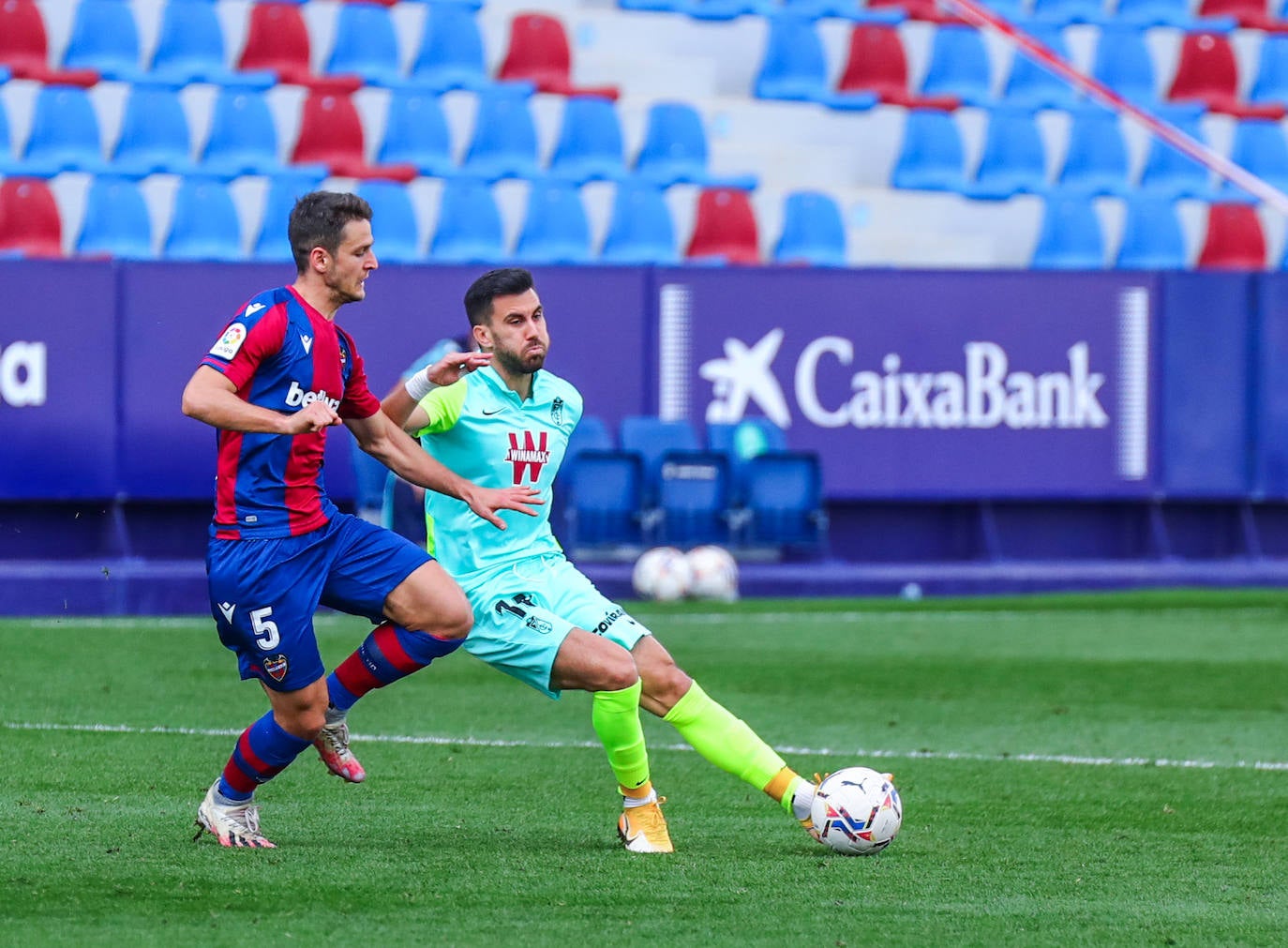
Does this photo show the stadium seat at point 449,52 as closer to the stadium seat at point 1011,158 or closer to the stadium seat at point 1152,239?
the stadium seat at point 1011,158

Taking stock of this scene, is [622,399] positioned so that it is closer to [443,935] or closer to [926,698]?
[926,698]

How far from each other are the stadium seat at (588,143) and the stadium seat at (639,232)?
62 centimetres

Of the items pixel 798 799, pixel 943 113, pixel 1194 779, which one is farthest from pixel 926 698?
pixel 943 113

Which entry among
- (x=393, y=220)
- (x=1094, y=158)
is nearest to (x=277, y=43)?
(x=393, y=220)

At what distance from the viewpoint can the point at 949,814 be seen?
6125mm

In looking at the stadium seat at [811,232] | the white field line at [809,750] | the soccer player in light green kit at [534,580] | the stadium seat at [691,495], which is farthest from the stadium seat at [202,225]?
the soccer player in light green kit at [534,580]

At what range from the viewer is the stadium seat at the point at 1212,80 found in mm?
18781

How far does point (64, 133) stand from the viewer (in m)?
14.8

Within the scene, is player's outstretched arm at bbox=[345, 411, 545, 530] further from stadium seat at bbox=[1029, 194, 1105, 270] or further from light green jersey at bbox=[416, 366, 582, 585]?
stadium seat at bbox=[1029, 194, 1105, 270]

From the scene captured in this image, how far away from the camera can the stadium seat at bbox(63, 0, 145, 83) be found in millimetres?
15320

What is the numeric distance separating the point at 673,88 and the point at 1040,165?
325 centimetres

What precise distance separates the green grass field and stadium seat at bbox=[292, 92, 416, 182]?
5077 millimetres

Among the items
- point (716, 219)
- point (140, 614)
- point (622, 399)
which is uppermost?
point (716, 219)

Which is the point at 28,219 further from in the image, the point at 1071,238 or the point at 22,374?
the point at 1071,238
